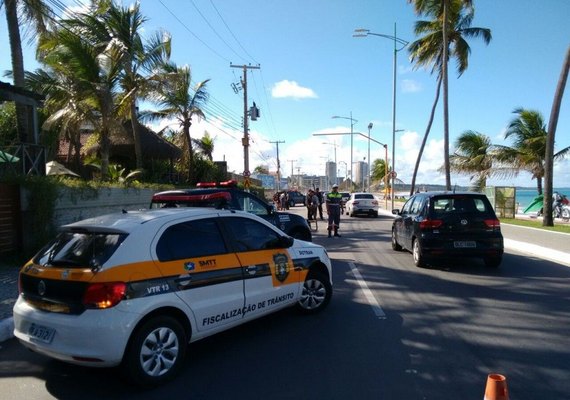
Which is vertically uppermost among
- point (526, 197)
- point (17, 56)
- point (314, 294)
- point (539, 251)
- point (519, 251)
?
point (17, 56)

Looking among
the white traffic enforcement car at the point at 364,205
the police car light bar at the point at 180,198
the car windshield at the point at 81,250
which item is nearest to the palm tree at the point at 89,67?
the police car light bar at the point at 180,198

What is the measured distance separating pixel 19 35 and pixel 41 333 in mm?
12089

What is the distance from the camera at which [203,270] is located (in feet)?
16.4

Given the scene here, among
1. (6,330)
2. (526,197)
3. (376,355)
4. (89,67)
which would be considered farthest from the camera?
(526,197)

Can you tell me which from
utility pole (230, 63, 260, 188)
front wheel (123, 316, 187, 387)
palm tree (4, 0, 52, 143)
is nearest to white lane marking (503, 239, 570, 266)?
front wheel (123, 316, 187, 387)

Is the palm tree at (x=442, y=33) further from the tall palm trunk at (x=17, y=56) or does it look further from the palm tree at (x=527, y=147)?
the tall palm trunk at (x=17, y=56)

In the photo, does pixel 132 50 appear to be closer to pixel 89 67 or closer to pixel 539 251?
pixel 89 67

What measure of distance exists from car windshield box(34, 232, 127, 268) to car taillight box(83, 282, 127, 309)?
8.6 inches

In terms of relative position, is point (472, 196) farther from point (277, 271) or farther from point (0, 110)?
point (0, 110)

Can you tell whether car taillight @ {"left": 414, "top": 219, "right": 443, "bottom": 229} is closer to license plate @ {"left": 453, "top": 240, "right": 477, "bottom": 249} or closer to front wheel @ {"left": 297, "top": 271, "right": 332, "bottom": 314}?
license plate @ {"left": 453, "top": 240, "right": 477, "bottom": 249}

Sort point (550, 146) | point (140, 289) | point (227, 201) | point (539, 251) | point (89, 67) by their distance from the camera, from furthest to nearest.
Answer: point (550, 146) < point (89, 67) < point (539, 251) < point (227, 201) < point (140, 289)

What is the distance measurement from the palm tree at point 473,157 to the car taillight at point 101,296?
31.9 m

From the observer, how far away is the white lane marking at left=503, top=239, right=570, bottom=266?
11709 mm

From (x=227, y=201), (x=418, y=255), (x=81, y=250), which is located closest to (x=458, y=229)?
(x=418, y=255)
